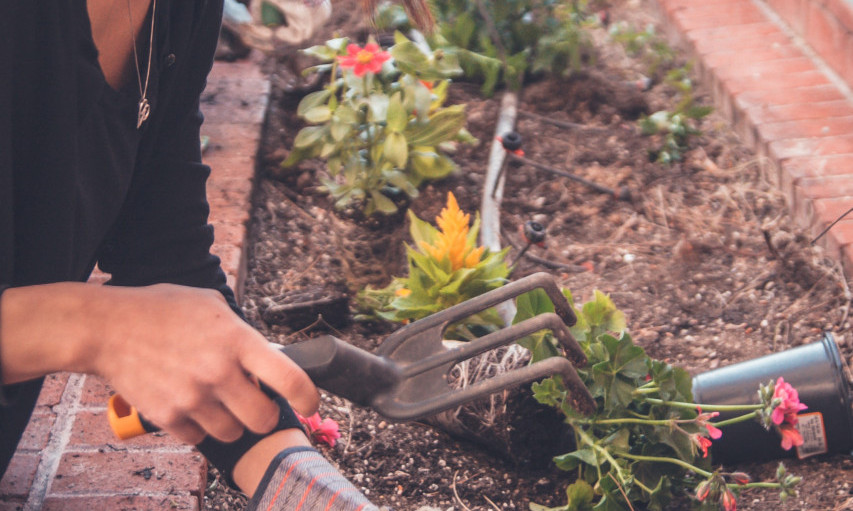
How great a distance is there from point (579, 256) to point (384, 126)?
1.98 feet

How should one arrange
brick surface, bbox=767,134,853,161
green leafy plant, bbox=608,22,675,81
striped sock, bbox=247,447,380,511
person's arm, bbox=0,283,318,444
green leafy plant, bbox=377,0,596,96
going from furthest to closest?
green leafy plant, bbox=608,22,675,81 < green leafy plant, bbox=377,0,596,96 < brick surface, bbox=767,134,853,161 < striped sock, bbox=247,447,380,511 < person's arm, bbox=0,283,318,444

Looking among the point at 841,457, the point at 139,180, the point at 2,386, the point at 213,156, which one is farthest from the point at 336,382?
the point at 213,156

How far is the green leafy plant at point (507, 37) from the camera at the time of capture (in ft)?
9.13

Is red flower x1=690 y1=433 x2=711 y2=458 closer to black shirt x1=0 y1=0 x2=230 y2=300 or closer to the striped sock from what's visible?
the striped sock

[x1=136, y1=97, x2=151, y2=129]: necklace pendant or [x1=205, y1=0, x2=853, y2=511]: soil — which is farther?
[x1=205, y1=0, x2=853, y2=511]: soil

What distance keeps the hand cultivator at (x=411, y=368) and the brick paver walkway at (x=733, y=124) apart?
1.65 ft

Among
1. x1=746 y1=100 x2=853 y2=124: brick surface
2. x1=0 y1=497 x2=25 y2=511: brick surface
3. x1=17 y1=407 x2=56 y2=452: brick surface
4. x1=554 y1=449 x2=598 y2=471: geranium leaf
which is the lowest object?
x1=17 y1=407 x2=56 y2=452: brick surface

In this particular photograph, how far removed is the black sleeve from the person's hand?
42cm

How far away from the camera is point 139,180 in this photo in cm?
124

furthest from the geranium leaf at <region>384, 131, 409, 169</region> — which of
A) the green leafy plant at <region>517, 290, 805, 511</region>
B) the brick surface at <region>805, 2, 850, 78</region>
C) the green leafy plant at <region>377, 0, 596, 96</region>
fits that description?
the brick surface at <region>805, 2, 850, 78</region>

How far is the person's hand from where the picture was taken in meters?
0.77

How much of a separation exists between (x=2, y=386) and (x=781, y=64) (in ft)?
8.47

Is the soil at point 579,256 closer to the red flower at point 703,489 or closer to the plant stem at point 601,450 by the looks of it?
the plant stem at point 601,450

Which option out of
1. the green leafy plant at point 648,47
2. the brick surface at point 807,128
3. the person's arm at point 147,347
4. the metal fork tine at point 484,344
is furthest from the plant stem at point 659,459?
the green leafy plant at point 648,47
